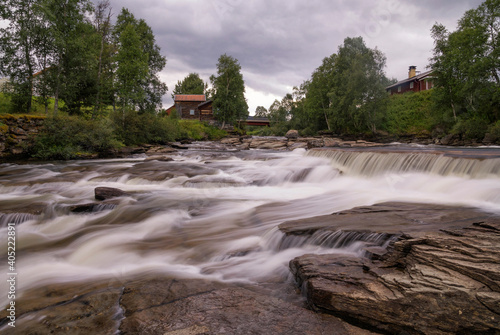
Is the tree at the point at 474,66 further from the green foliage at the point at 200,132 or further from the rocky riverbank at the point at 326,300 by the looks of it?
the green foliage at the point at 200,132

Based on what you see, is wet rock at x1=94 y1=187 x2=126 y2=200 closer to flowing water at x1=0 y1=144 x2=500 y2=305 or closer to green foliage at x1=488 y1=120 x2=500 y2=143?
flowing water at x1=0 y1=144 x2=500 y2=305

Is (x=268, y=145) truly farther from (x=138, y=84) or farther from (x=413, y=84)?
(x=413, y=84)

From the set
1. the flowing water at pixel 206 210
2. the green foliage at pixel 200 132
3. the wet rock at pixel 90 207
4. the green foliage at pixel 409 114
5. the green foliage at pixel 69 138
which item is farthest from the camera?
the green foliage at pixel 200 132

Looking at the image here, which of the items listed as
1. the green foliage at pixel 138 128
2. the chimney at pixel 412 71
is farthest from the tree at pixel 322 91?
the green foliage at pixel 138 128

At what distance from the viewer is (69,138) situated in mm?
18172

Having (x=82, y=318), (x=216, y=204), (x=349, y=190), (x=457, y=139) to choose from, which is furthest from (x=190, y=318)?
(x=457, y=139)

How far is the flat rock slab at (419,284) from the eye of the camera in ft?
7.34

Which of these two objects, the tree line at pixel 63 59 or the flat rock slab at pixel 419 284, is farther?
the tree line at pixel 63 59

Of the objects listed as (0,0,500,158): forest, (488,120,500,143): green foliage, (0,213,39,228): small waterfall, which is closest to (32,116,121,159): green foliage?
(0,0,500,158): forest

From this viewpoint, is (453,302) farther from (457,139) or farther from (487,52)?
(487,52)

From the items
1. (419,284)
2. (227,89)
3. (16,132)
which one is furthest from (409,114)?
(16,132)

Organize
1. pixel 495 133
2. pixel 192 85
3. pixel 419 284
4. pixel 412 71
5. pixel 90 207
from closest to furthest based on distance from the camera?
1. pixel 419 284
2. pixel 90 207
3. pixel 495 133
4. pixel 412 71
5. pixel 192 85

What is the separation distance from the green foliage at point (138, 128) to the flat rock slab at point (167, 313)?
886 inches

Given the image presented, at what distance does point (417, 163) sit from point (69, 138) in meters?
20.1
